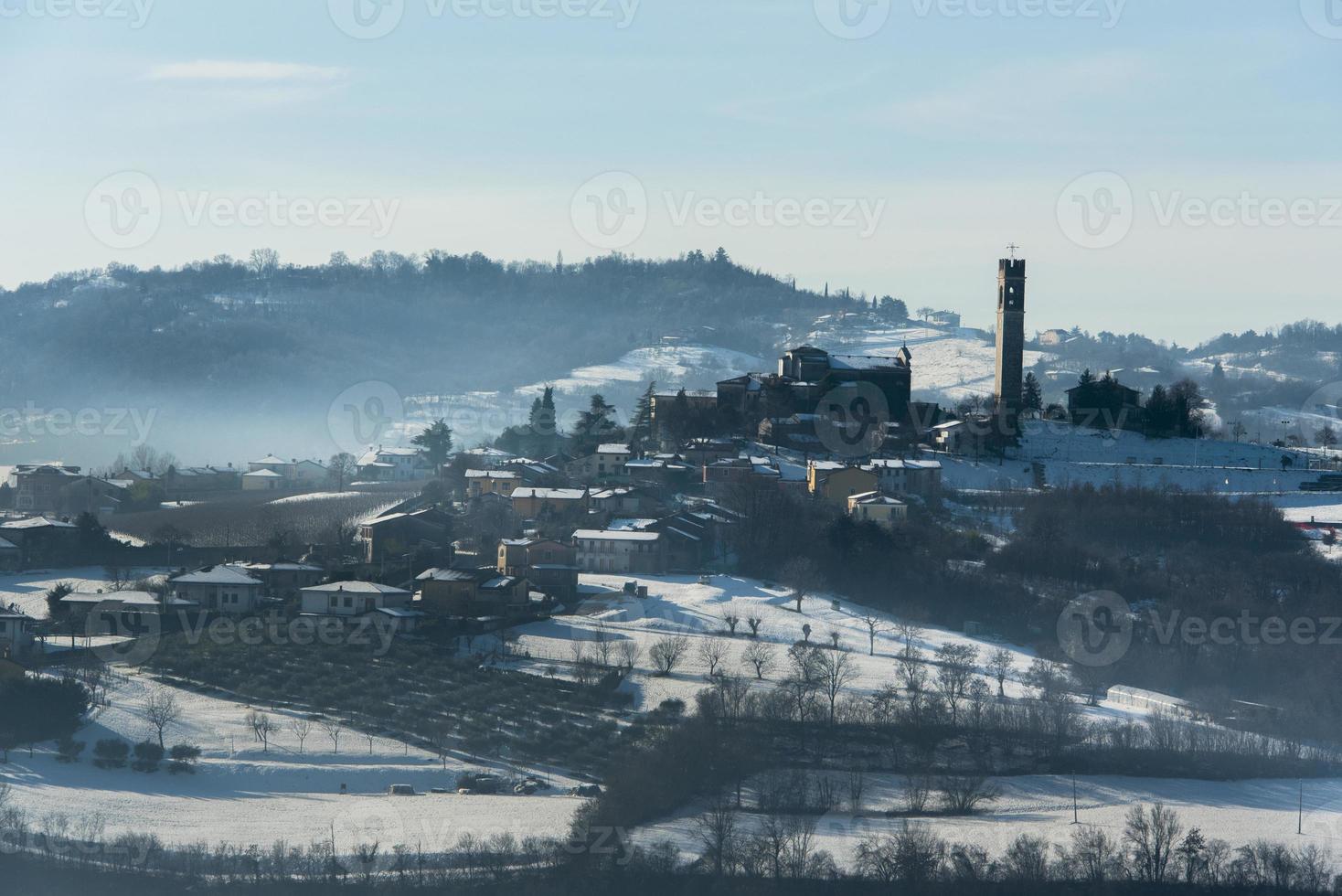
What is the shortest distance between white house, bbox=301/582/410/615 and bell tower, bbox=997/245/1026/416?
77.1 ft

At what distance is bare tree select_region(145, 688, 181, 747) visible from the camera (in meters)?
28.6

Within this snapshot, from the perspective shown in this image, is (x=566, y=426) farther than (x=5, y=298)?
No

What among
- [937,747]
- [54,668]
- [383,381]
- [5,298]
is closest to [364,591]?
[54,668]

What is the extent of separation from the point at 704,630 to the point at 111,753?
10.8 m

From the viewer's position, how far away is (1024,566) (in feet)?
135

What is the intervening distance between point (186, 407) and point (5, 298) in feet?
99.4

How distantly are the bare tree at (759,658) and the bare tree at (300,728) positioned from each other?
7138mm

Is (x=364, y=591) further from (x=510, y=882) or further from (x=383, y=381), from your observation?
(x=383, y=381)

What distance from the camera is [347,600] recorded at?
3516cm

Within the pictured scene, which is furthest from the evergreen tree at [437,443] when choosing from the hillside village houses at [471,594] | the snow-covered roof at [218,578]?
the hillside village houses at [471,594]

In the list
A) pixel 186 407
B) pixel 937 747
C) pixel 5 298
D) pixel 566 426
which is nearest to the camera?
pixel 937 747

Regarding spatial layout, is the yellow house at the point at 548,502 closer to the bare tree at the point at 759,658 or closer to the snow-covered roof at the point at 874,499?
the snow-covered roof at the point at 874,499

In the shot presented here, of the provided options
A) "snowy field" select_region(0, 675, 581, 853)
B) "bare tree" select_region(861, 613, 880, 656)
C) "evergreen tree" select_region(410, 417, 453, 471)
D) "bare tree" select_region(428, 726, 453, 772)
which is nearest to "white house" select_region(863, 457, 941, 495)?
"bare tree" select_region(861, 613, 880, 656)

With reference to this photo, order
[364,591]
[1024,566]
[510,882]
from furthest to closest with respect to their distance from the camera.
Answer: [1024,566], [364,591], [510,882]
